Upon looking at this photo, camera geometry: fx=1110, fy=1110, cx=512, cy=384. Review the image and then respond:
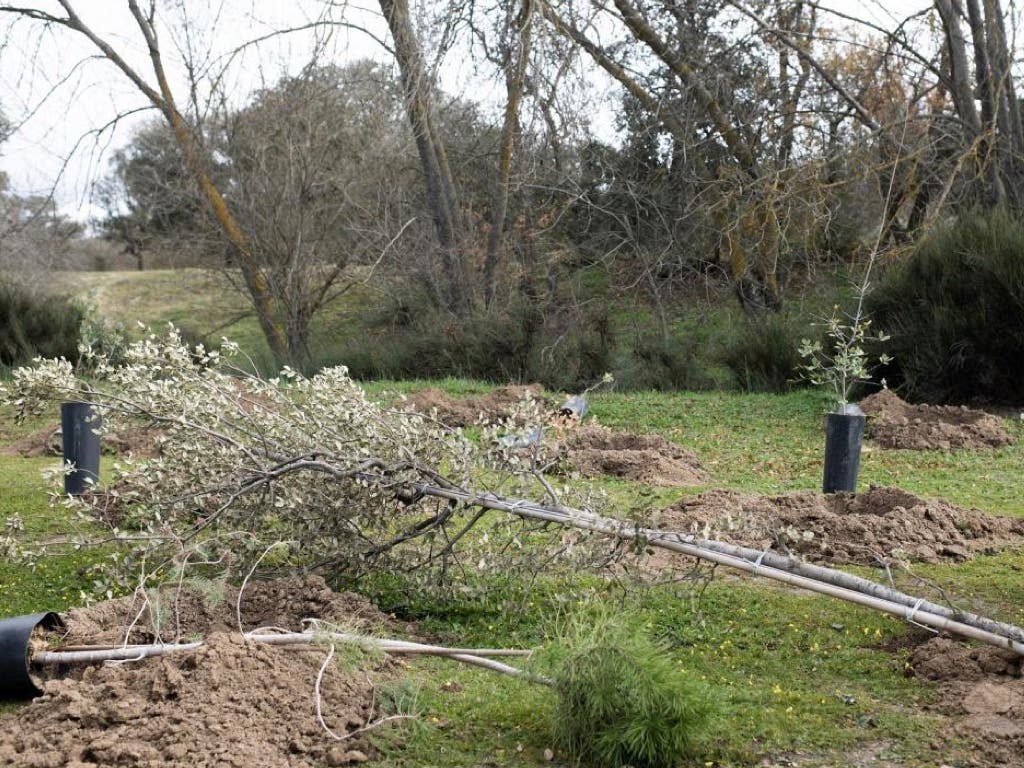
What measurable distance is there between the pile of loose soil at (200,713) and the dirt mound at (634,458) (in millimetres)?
4997

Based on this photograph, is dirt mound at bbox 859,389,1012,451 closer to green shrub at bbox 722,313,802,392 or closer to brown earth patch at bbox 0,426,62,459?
green shrub at bbox 722,313,802,392

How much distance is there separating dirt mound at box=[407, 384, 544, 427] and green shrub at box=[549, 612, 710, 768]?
8040mm

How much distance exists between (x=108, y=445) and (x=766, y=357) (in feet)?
28.3

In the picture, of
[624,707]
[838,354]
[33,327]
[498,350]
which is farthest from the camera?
[33,327]

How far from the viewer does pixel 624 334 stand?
1908 cm

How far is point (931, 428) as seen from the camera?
36.7 feet

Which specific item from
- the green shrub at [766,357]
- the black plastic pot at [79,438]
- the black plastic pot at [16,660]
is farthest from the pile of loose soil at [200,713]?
the green shrub at [766,357]

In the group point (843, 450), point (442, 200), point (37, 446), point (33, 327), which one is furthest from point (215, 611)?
point (33, 327)

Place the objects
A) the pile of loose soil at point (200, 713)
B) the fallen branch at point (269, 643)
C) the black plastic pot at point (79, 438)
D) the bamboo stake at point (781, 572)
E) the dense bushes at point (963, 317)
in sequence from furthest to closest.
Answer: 1. the dense bushes at point (963, 317)
2. the black plastic pot at point (79, 438)
3. the bamboo stake at point (781, 572)
4. the fallen branch at point (269, 643)
5. the pile of loose soil at point (200, 713)

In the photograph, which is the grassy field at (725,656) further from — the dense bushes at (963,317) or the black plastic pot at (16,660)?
the dense bushes at (963,317)

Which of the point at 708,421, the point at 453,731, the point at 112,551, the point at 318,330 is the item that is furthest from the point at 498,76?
the point at 453,731

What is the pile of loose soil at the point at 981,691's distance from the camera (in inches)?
152

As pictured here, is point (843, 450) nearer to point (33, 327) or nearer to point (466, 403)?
point (466, 403)

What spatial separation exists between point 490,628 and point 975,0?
13.3 meters
